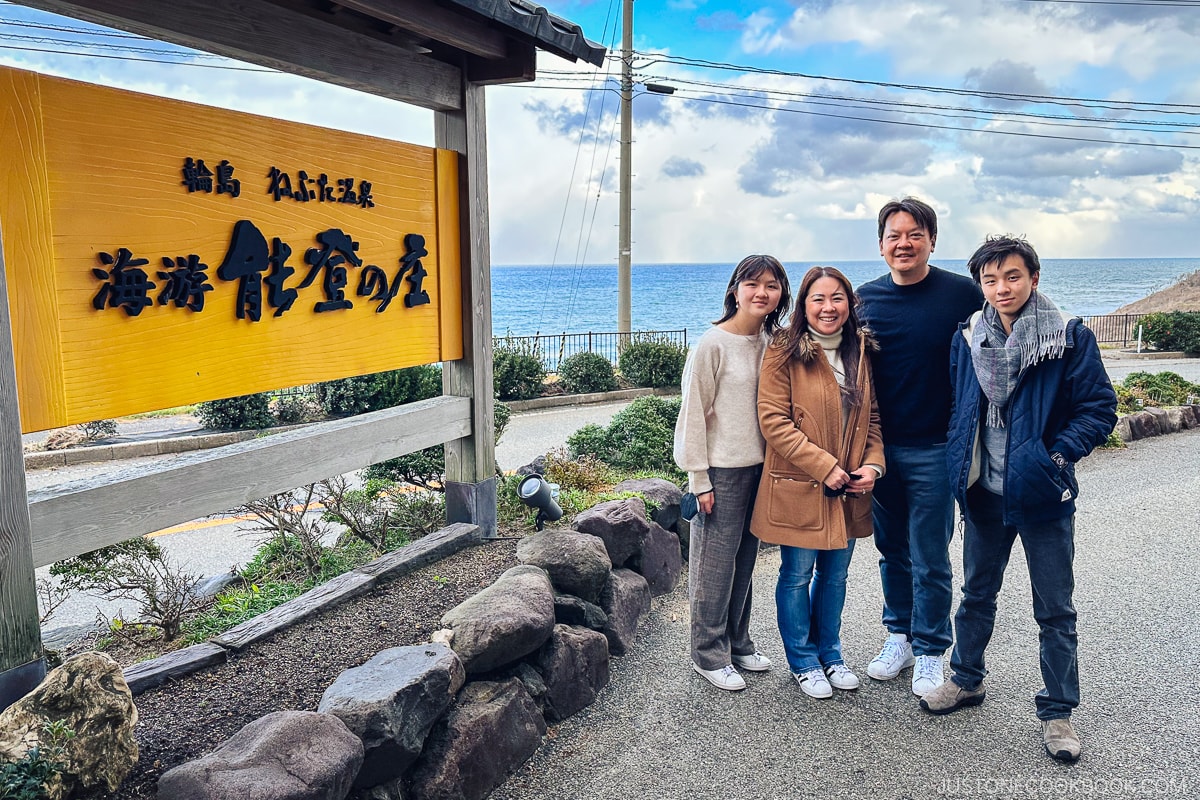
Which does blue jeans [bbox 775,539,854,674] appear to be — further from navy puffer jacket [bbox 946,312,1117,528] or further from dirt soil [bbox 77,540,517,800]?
dirt soil [bbox 77,540,517,800]

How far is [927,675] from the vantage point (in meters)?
3.60

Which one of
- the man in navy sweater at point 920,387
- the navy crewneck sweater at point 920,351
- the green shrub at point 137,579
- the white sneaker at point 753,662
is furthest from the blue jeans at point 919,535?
the green shrub at point 137,579

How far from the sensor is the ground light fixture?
16.0 feet

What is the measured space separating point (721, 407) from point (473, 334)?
1.76 m

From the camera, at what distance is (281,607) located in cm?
368

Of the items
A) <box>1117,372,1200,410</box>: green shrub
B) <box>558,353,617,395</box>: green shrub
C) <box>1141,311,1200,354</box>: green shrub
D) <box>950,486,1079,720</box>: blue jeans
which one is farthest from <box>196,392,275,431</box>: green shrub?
<box>1141,311,1200,354</box>: green shrub

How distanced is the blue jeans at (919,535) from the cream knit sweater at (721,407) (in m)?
0.60

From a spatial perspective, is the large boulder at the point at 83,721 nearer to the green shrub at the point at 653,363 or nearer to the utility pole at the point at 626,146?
the green shrub at the point at 653,363

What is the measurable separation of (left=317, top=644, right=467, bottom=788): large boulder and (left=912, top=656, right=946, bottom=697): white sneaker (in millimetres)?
1972

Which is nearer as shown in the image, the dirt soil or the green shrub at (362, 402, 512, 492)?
the dirt soil

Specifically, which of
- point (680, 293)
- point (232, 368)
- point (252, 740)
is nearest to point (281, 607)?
point (232, 368)

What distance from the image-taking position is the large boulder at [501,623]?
316 cm

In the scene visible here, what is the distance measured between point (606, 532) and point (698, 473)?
1046mm

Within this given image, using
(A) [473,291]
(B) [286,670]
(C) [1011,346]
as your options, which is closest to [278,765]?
(B) [286,670]
